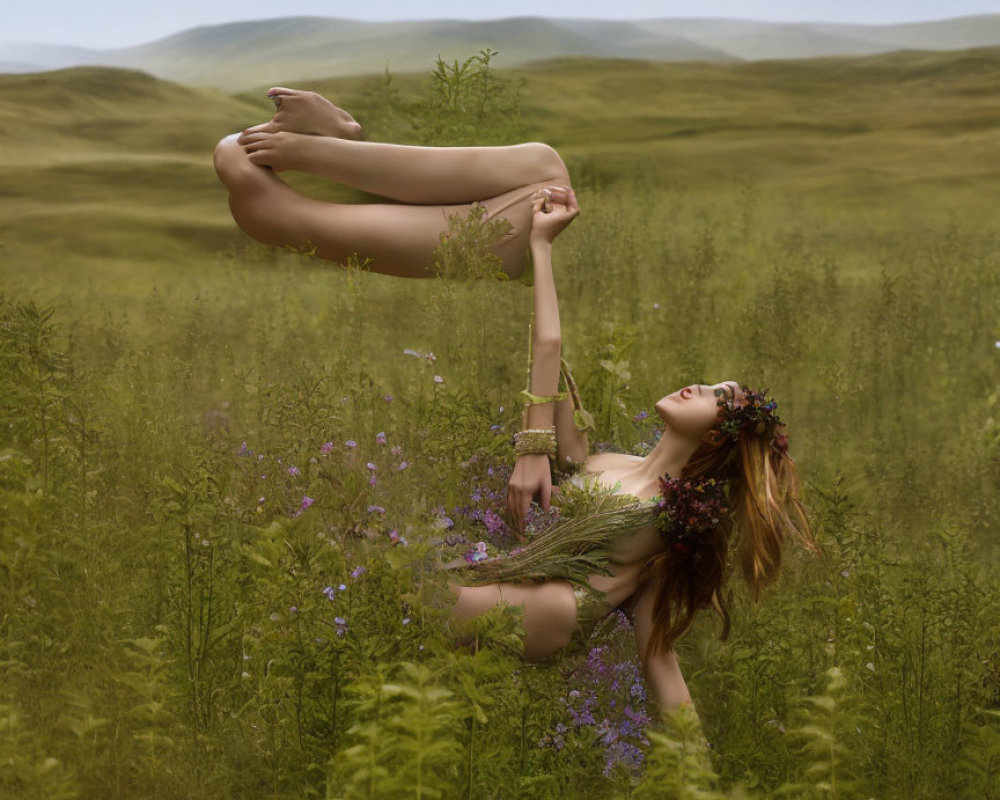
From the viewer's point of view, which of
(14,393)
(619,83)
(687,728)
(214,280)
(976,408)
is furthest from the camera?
(619,83)

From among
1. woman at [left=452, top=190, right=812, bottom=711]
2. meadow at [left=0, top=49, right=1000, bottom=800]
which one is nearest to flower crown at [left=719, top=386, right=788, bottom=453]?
woman at [left=452, top=190, right=812, bottom=711]

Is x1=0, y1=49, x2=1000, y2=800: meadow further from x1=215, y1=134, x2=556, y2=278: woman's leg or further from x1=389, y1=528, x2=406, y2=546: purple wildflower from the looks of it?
x1=215, y1=134, x2=556, y2=278: woman's leg

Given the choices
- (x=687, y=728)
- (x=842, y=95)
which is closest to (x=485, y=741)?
(x=687, y=728)

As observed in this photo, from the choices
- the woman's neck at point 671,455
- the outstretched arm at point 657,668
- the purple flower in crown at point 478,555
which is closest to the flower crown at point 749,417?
the woman's neck at point 671,455

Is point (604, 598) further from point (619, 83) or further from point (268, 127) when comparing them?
point (619, 83)

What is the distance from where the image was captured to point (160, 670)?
3.15 m

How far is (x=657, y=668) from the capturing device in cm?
354

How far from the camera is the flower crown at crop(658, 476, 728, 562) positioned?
3.51 metres

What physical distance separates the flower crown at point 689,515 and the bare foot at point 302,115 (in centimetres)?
217

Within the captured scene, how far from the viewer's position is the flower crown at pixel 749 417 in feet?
11.8

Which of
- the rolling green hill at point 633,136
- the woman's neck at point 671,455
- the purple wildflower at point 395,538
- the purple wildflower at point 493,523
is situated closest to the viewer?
the purple wildflower at point 395,538

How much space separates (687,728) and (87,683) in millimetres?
1986

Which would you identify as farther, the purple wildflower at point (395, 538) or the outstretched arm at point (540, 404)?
the outstretched arm at point (540, 404)

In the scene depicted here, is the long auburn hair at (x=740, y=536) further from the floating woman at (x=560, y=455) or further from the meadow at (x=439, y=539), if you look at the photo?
the meadow at (x=439, y=539)
